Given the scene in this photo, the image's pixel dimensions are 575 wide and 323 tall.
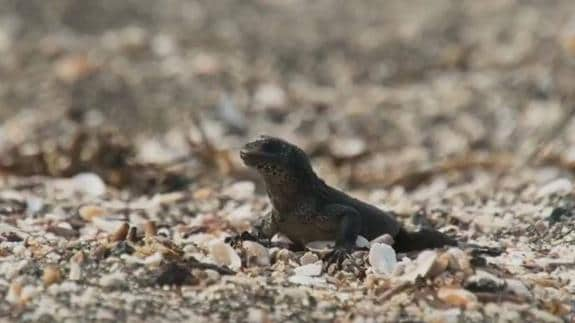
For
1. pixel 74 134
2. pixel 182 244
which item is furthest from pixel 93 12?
pixel 182 244

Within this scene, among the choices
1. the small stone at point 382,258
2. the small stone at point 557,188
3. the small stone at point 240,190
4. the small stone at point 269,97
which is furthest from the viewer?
the small stone at point 269,97

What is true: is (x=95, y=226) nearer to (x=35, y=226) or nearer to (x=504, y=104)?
(x=35, y=226)

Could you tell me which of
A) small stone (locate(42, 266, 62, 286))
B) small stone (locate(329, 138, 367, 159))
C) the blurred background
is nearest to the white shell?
small stone (locate(42, 266, 62, 286))

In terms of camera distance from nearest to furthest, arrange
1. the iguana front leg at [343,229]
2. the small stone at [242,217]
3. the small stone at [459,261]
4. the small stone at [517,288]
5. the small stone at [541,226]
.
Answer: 1. the small stone at [517,288]
2. the small stone at [459,261]
3. the iguana front leg at [343,229]
4. the small stone at [541,226]
5. the small stone at [242,217]

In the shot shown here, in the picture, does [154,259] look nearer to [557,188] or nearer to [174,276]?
[174,276]

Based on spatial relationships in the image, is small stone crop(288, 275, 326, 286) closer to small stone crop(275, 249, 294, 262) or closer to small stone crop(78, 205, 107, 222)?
small stone crop(275, 249, 294, 262)

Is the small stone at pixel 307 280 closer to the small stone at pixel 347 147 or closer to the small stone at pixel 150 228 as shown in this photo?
the small stone at pixel 150 228

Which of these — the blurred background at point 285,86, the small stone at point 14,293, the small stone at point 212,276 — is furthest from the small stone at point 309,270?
the blurred background at point 285,86
